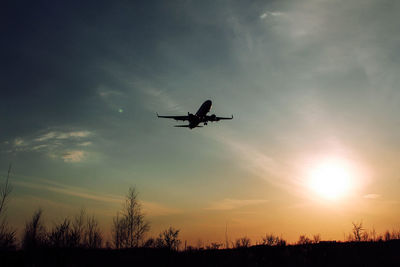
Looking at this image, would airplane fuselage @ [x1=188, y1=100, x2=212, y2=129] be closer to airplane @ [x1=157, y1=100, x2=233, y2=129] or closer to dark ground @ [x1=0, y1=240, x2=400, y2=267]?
airplane @ [x1=157, y1=100, x2=233, y2=129]

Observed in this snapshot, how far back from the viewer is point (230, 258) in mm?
14031

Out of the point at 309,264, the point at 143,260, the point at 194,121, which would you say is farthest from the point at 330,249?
the point at 194,121

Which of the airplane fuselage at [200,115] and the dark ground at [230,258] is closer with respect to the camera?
the dark ground at [230,258]

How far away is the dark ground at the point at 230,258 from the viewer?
13438 millimetres

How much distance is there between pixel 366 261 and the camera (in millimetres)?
13281

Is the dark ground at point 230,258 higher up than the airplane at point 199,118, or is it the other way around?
the airplane at point 199,118

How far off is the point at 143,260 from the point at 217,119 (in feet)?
120

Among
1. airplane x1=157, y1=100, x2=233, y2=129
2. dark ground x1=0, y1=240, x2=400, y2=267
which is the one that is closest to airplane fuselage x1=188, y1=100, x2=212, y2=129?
airplane x1=157, y1=100, x2=233, y2=129

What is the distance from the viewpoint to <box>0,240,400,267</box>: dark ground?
1344 cm

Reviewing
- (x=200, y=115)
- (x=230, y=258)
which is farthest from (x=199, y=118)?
(x=230, y=258)

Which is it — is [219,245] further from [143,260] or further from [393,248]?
[393,248]

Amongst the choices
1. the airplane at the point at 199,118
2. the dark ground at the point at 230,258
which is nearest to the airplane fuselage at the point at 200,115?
the airplane at the point at 199,118

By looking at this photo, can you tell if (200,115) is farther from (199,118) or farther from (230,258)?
(230,258)

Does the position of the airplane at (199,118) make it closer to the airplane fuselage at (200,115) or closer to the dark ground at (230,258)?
the airplane fuselage at (200,115)
